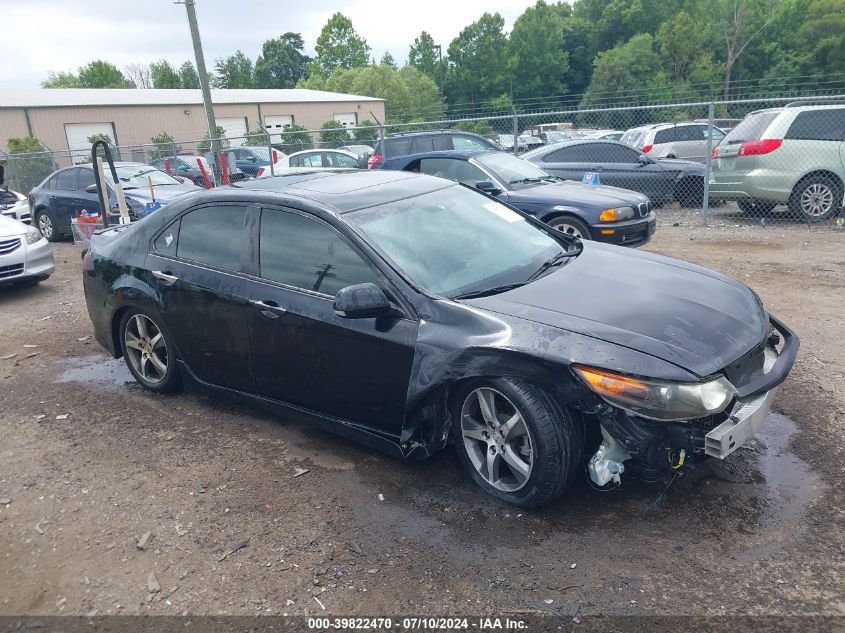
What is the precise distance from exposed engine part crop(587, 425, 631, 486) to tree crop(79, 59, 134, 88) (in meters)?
94.6

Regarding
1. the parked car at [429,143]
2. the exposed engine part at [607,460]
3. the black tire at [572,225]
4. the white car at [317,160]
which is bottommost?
the exposed engine part at [607,460]

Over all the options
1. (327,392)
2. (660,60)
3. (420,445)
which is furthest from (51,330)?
(660,60)

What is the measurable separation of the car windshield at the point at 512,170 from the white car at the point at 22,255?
6056 millimetres

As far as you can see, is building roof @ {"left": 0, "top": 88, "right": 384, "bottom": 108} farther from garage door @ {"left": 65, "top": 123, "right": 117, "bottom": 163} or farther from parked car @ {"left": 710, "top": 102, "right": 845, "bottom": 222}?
parked car @ {"left": 710, "top": 102, "right": 845, "bottom": 222}

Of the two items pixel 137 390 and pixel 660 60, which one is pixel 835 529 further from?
pixel 660 60

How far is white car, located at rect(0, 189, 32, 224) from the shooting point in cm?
1349

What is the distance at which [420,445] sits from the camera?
141 inches

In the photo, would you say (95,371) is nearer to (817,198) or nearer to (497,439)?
(497,439)

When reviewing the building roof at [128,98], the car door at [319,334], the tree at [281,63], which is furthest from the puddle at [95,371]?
the tree at [281,63]

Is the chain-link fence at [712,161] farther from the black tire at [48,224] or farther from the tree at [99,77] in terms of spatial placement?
the tree at [99,77]

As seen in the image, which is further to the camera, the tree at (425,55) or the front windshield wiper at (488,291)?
the tree at (425,55)

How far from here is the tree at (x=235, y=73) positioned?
93438 millimetres

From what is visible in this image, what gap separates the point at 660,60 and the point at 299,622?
62.3 meters

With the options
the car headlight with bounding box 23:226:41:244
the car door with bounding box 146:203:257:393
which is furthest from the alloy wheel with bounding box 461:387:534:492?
the car headlight with bounding box 23:226:41:244
